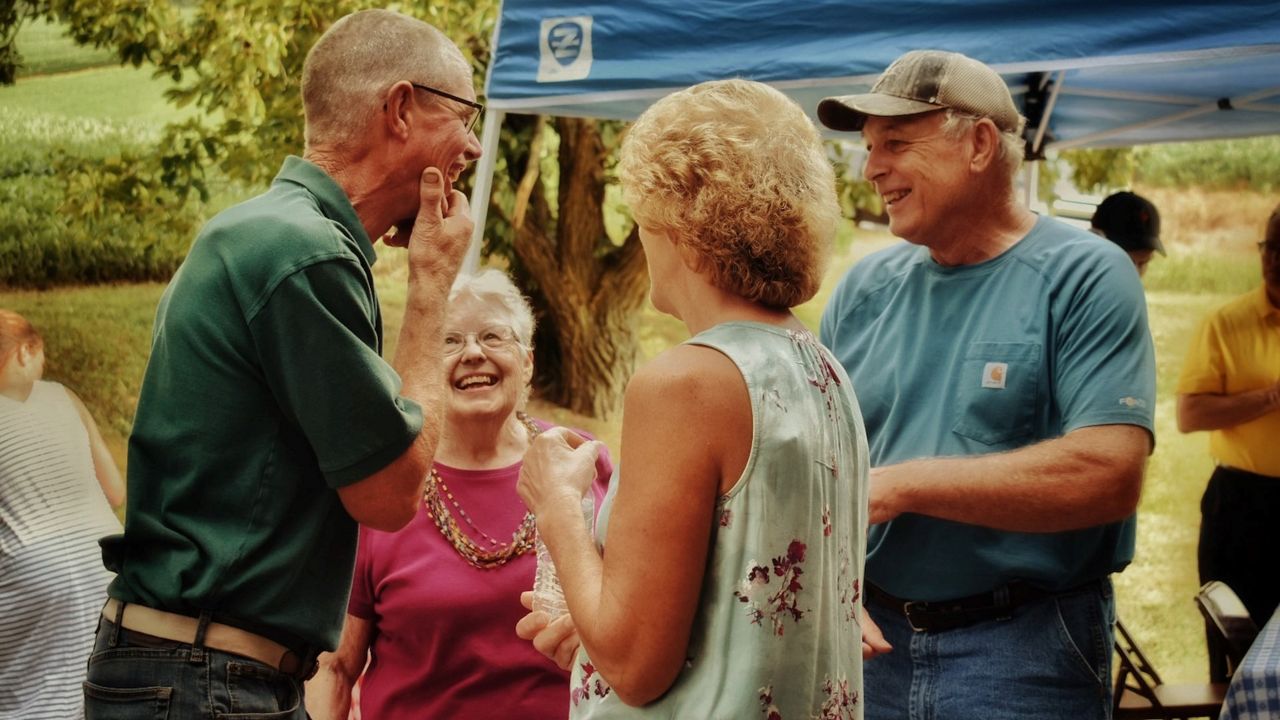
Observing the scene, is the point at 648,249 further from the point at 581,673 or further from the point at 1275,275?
the point at 1275,275

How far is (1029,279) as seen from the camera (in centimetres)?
225

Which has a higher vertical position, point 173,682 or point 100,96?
point 173,682

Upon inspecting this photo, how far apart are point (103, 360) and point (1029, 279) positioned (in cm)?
683

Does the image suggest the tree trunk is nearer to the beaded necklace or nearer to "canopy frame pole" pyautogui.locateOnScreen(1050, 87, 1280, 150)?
"canopy frame pole" pyautogui.locateOnScreen(1050, 87, 1280, 150)

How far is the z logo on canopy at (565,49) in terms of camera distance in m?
3.37

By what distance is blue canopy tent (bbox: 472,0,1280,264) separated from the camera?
2.75 m

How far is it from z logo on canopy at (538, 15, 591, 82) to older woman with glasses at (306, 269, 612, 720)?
0.94 metres

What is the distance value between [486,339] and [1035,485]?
124cm

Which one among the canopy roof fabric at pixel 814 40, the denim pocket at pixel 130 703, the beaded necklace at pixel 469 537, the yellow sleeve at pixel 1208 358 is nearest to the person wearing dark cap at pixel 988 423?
the canopy roof fabric at pixel 814 40

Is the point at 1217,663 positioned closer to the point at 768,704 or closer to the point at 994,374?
the point at 994,374

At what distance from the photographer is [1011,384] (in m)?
2.21

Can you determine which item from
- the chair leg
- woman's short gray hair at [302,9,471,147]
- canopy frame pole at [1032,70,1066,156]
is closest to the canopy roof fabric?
canopy frame pole at [1032,70,1066,156]

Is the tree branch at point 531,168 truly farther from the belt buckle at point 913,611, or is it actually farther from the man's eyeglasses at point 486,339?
the belt buckle at point 913,611

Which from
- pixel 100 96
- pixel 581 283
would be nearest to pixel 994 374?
pixel 581 283
